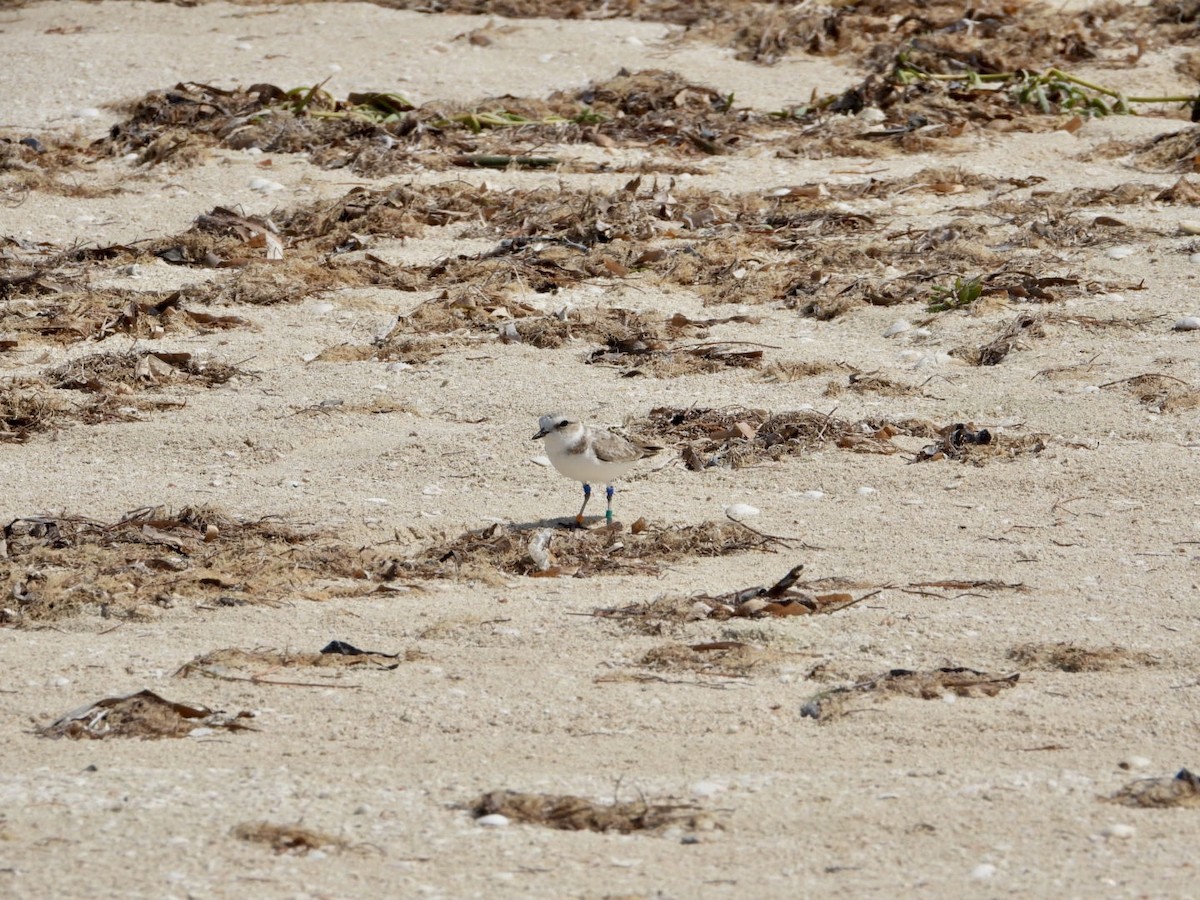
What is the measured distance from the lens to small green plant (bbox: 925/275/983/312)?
9.06m

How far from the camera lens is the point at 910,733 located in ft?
15.4

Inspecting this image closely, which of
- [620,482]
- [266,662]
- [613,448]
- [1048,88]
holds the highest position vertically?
[1048,88]

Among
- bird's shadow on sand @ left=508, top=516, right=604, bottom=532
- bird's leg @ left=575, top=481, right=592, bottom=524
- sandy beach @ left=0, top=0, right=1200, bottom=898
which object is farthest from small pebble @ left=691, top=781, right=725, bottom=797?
bird's leg @ left=575, top=481, right=592, bottom=524

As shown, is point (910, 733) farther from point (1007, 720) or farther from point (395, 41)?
point (395, 41)

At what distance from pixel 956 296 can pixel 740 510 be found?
3.02 m

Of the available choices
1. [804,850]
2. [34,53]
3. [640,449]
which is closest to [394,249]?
[640,449]

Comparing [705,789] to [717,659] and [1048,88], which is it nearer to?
[717,659]

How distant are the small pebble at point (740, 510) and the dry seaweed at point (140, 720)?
249cm

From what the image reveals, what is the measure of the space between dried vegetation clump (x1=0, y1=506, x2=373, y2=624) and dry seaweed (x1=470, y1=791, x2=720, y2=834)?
1793 mm

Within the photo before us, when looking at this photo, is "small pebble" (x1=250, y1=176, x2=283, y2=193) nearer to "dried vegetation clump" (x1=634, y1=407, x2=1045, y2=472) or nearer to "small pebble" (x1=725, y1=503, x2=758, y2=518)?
"dried vegetation clump" (x1=634, y1=407, x2=1045, y2=472)

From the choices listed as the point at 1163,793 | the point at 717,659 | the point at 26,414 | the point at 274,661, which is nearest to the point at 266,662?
the point at 274,661

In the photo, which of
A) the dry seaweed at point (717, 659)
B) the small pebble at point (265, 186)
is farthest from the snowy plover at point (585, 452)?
the small pebble at point (265, 186)

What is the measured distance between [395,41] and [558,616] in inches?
407

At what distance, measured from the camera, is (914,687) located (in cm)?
496
